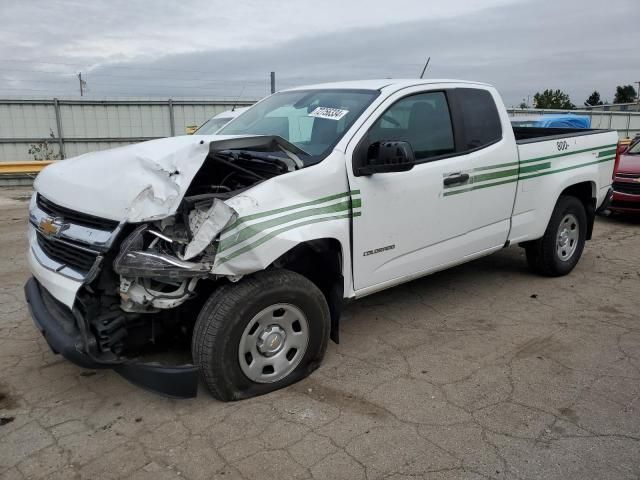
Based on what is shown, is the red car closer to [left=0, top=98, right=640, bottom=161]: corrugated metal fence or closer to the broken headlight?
the broken headlight

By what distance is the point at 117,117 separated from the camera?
1595 cm

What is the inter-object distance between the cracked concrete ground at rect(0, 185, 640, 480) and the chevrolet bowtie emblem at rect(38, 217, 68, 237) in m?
1.01

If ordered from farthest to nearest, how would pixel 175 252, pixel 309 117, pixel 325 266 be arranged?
1. pixel 309 117
2. pixel 325 266
3. pixel 175 252

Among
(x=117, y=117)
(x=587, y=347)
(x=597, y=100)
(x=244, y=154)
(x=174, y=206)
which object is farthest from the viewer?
(x=597, y=100)

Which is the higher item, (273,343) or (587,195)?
(587,195)

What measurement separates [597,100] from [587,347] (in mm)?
97682

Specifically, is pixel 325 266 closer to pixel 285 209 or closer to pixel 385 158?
pixel 285 209

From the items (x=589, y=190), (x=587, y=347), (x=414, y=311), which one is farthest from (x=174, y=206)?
(x=589, y=190)

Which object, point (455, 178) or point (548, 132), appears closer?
point (455, 178)

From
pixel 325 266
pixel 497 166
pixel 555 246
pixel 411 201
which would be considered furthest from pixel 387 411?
pixel 555 246

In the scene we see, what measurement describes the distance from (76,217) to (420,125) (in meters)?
2.54

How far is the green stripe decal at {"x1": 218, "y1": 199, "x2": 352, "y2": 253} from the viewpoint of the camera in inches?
119

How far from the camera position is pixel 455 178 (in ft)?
14.1

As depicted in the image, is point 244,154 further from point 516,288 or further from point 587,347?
point 516,288
